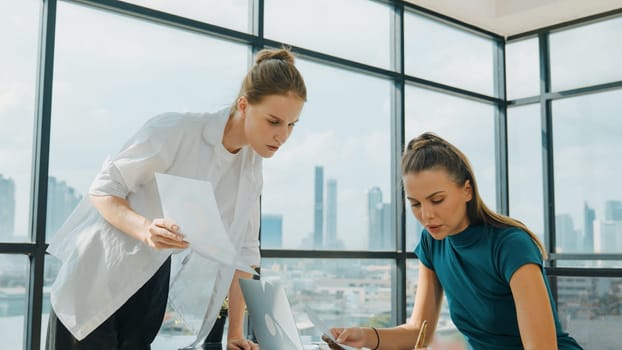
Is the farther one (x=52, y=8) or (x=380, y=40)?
(x=380, y=40)

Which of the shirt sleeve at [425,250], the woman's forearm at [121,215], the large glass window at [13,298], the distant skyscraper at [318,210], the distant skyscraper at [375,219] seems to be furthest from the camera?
the distant skyscraper at [375,219]

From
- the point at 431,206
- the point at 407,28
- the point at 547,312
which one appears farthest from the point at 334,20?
the point at 547,312

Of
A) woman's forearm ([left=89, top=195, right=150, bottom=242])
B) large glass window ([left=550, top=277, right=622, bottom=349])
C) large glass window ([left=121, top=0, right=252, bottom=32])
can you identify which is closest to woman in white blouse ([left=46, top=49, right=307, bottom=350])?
woman's forearm ([left=89, top=195, right=150, bottom=242])

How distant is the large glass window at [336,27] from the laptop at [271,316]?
91.8 inches

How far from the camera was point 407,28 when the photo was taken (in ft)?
14.3

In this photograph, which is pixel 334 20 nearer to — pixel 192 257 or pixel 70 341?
pixel 192 257

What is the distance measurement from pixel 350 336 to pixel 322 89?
2.39 m

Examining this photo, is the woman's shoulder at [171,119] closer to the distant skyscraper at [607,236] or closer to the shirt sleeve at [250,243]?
the shirt sleeve at [250,243]

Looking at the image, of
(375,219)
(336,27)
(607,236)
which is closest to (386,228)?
(375,219)

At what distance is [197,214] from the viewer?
126 centimetres

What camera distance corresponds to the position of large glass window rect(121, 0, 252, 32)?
3.20 m

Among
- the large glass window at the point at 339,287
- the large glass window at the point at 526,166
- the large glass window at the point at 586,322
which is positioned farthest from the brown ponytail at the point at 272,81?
the large glass window at the point at 526,166

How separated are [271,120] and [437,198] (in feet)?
1.38

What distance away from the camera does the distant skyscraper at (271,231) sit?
3461mm
